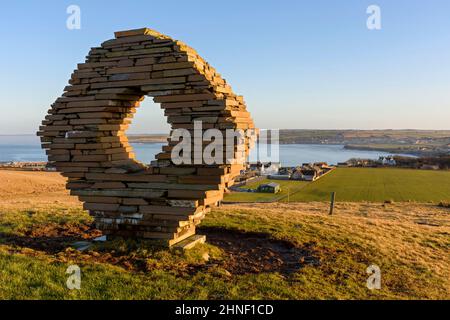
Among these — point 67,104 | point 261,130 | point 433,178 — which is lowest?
point 433,178

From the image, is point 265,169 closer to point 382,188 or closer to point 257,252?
point 382,188

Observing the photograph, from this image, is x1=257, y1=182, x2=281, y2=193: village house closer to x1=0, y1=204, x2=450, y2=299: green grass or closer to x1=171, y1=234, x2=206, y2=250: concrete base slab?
x1=0, y1=204, x2=450, y2=299: green grass

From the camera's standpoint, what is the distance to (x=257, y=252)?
32.0ft

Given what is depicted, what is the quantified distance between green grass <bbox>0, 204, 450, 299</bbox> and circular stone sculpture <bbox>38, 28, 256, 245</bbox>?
0.95m

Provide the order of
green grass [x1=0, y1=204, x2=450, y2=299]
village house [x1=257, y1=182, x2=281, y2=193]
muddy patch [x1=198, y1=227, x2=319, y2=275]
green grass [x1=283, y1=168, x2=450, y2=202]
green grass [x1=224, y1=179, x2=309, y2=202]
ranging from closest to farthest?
1. green grass [x1=0, y1=204, x2=450, y2=299]
2. muddy patch [x1=198, y1=227, x2=319, y2=275]
3. green grass [x1=224, y1=179, x2=309, y2=202]
4. green grass [x1=283, y1=168, x2=450, y2=202]
5. village house [x1=257, y1=182, x2=281, y2=193]

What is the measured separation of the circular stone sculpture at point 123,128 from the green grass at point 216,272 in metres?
0.95

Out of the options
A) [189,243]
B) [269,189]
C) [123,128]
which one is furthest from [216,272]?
[269,189]

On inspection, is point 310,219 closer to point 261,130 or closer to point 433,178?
point 261,130

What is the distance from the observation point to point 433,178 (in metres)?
68.0

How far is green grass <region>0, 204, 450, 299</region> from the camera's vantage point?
6.33m

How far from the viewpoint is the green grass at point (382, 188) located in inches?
1891

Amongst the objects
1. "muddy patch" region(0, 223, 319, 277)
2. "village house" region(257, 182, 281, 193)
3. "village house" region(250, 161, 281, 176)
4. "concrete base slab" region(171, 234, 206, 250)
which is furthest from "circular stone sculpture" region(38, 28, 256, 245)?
"village house" region(250, 161, 281, 176)
